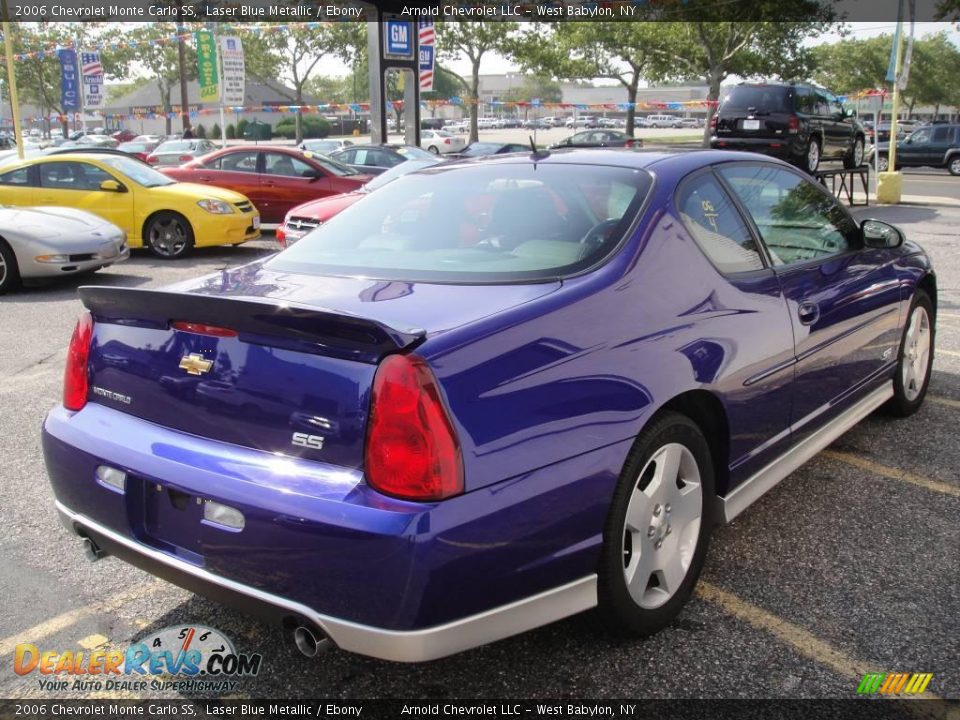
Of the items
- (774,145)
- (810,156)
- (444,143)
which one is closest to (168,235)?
(774,145)

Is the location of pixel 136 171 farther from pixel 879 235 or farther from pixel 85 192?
pixel 879 235

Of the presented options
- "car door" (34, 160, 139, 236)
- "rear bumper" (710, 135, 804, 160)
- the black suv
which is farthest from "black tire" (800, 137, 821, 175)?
"car door" (34, 160, 139, 236)

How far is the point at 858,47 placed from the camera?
73.1m

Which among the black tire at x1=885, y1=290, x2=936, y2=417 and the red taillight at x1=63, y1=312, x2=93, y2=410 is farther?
the black tire at x1=885, y1=290, x2=936, y2=417

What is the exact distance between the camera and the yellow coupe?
37.8 ft

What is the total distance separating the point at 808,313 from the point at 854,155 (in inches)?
761

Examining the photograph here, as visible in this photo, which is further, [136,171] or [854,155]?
[854,155]

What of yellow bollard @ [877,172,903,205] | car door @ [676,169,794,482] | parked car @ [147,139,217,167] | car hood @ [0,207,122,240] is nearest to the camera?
car door @ [676,169,794,482]

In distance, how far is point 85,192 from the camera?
38.0 feet

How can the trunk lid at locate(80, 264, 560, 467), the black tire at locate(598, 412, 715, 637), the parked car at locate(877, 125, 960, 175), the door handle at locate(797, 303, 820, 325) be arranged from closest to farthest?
the trunk lid at locate(80, 264, 560, 467) → the black tire at locate(598, 412, 715, 637) → the door handle at locate(797, 303, 820, 325) → the parked car at locate(877, 125, 960, 175)

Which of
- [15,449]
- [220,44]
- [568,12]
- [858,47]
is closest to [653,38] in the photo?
[568,12]

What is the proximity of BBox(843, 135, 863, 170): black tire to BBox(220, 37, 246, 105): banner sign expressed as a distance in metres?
17.9

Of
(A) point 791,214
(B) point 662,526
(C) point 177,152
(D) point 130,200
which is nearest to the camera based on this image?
(B) point 662,526

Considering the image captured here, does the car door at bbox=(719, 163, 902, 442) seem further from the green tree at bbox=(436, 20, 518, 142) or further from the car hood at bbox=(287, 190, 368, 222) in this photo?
the green tree at bbox=(436, 20, 518, 142)
